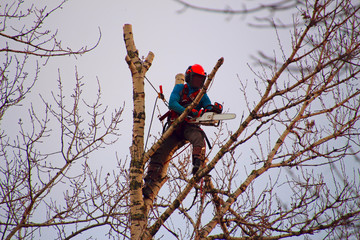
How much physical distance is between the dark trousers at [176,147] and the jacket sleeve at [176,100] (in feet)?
0.74

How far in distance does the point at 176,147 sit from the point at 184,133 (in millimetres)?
259

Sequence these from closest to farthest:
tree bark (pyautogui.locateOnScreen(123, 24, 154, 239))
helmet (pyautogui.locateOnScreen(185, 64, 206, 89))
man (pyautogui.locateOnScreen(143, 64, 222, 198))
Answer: tree bark (pyautogui.locateOnScreen(123, 24, 154, 239)) → man (pyautogui.locateOnScreen(143, 64, 222, 198)) → helmet (pyautogui.locateOnScreen(185, 64, 206, 89))

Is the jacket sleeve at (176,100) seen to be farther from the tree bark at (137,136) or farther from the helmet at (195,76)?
the tree bark at (137,136)

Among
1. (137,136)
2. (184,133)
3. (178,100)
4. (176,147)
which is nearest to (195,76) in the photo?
(178,100)

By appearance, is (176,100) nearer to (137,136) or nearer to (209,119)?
(209,119)

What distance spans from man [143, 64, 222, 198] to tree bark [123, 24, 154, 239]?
49cm

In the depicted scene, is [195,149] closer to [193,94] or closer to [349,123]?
[193,94]

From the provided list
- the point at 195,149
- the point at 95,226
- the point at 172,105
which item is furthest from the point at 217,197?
the point at 95,226

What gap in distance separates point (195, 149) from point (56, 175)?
86.1 inches

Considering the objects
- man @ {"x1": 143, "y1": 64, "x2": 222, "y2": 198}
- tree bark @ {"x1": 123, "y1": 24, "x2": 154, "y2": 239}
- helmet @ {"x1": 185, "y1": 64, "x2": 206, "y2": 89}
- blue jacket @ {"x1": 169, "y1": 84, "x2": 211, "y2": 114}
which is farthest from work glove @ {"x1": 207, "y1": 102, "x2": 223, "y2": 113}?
tree bark @ {"x1": 123, "y1": 24, "x2": 154, "y2": 239}

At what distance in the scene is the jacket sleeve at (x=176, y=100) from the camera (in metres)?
4.96

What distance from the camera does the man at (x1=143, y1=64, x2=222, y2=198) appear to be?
4.76m

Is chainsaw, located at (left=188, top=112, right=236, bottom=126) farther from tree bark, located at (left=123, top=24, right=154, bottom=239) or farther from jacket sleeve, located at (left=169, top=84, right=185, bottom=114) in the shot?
tree bark, located at (left=123, top=24, right=154, bottom=239)

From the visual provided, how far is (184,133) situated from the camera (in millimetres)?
5027
